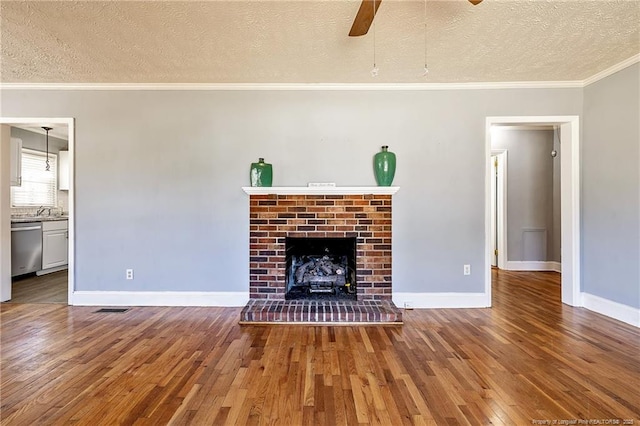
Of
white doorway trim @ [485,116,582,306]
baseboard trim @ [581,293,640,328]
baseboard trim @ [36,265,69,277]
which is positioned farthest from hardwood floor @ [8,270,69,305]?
baseboard trim @ [581,293,640,328]

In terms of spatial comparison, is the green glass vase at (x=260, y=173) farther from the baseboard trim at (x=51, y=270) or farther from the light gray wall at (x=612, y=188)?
the baseboard trim at (x=51, y=270)

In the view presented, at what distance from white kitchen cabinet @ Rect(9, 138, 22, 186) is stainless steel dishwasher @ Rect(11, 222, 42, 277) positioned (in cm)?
66

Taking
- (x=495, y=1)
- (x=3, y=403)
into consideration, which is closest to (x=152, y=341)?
(x=3, y=403)

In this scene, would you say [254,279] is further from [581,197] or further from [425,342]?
[581,197]

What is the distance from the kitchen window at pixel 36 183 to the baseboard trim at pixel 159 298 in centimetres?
310

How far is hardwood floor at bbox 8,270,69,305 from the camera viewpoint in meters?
3.68

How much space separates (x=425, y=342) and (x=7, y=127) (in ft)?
16.7

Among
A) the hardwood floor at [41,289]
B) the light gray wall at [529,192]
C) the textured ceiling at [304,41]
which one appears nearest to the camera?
the textured ceiling at [304,41]

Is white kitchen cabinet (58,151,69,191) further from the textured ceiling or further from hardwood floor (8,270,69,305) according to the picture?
the textured ceiling

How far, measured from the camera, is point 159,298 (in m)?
3.45

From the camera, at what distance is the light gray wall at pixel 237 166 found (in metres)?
3.43

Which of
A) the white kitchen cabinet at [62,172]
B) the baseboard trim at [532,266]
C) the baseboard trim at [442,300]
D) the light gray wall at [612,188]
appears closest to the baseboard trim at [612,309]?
the light gray wall at [612,188]

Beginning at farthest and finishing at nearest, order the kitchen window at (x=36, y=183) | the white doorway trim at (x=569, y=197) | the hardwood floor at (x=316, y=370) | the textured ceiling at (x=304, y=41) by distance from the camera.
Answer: the kitchen window at (x=36, y=183) < the white doorway trim at (x=569, y=197) < the textured ceiling at (x=304, y=41) < the hardwood floor at (x=316, y=370)

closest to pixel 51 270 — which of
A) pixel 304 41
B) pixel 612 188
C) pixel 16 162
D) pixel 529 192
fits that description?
pixel 16 162
